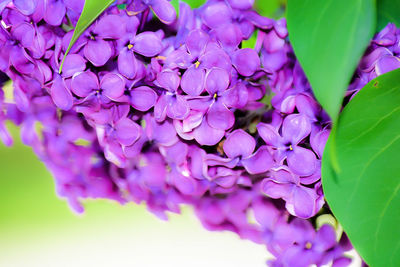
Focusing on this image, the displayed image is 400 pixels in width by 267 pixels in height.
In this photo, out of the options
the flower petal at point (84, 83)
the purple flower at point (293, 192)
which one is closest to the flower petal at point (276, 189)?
the purple flower at point (293, 192)

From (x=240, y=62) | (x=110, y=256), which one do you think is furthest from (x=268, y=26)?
(x=110, y=256)

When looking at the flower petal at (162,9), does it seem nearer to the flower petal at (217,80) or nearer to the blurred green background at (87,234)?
the flower petal at (217,80)

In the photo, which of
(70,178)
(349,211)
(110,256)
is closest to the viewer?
(349,211)

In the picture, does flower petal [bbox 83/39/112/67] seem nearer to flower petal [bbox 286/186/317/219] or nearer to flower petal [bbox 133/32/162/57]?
flower petal [bbox 133/32/162/57]

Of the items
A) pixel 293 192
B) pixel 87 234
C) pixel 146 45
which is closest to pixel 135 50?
pixel 146 45

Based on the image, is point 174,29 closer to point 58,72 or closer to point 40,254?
point 58,72

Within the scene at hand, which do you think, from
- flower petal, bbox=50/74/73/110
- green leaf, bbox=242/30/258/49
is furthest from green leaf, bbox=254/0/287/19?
flower petal, bbox=50/74/73/110
